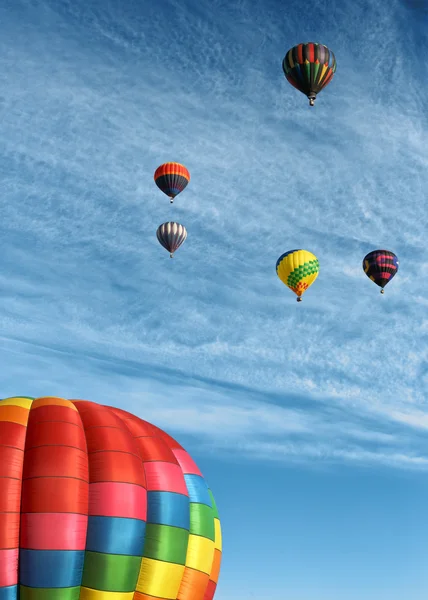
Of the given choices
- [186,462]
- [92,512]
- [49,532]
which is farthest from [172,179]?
[49,532]

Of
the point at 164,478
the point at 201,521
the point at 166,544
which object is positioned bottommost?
the point at 166,544

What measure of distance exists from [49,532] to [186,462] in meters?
5.59

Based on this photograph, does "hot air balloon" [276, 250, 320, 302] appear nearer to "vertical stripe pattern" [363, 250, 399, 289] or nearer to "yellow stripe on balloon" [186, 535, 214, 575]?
"vertical stripe pattern" [363, 250, 399, 289]

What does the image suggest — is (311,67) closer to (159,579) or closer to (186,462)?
(186,462)

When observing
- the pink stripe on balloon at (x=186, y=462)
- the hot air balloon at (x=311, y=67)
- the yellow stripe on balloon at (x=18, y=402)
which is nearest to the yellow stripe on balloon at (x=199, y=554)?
the pink stripe on balloon at (x=186, y=462)

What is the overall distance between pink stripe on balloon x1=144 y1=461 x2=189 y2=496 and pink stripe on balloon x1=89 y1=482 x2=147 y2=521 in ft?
3.22

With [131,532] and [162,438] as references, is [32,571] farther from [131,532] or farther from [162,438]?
[162,438]

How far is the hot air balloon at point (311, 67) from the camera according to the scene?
3494 centimetres

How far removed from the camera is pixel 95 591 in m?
16.9

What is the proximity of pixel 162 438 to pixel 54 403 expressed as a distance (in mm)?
3447

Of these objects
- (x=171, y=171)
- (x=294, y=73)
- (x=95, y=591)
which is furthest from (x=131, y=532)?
Result: (x=171, y=171)

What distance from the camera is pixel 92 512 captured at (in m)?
17.3

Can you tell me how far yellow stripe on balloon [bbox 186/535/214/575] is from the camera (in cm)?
1934

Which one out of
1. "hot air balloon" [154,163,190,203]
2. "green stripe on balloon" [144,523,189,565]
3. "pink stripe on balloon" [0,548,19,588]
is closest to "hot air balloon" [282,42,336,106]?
"hot air balloon" [154,163,190,203]
